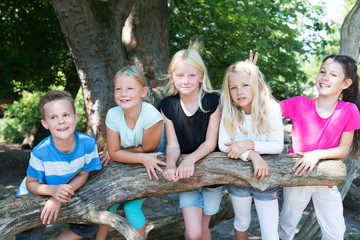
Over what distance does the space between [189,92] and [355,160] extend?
6.91ft

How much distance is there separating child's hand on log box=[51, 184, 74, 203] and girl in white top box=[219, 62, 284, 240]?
1.22 metres

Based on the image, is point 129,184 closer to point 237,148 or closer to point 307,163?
point 237,148

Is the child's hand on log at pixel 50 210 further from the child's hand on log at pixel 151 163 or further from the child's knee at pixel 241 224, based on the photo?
the child's knee at pixel 241 224

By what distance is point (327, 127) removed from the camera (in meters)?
2.68

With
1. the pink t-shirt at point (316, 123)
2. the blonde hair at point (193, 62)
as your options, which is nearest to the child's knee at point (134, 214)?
the blonde hair at point (193, 62)

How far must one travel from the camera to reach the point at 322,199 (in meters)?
2.80

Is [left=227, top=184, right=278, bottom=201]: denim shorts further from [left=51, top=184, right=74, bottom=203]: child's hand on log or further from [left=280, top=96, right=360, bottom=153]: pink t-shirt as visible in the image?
[left=51, top=184, right=74, bottom=203]: child's hand on log

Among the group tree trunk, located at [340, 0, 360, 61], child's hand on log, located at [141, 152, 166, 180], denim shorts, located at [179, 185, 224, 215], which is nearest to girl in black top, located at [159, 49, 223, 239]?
denim shorts, located at [179, 185, 224, 215]

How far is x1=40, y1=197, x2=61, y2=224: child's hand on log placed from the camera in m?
2.54

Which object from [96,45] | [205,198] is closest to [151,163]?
[205,198]

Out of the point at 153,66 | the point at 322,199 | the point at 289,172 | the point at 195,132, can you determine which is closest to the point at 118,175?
the point at 195,132

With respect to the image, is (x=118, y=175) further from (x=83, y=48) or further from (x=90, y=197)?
(x=83, y=48)

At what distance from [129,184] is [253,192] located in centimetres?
101

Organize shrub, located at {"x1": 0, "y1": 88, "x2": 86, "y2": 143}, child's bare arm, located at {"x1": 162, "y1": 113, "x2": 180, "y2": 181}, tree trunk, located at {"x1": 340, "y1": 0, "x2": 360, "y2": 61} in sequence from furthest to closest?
shrub, located at {"x1": 0, "y1": 88, "x2": 86, "y2": 143} → tree trunk, located at {"x1": 340, "y1": 0, "x2": 360, "y2": 61} → child's bare arm, located at {"x1": 162, "y1": 113, "x2": 180, "y2": 181}
